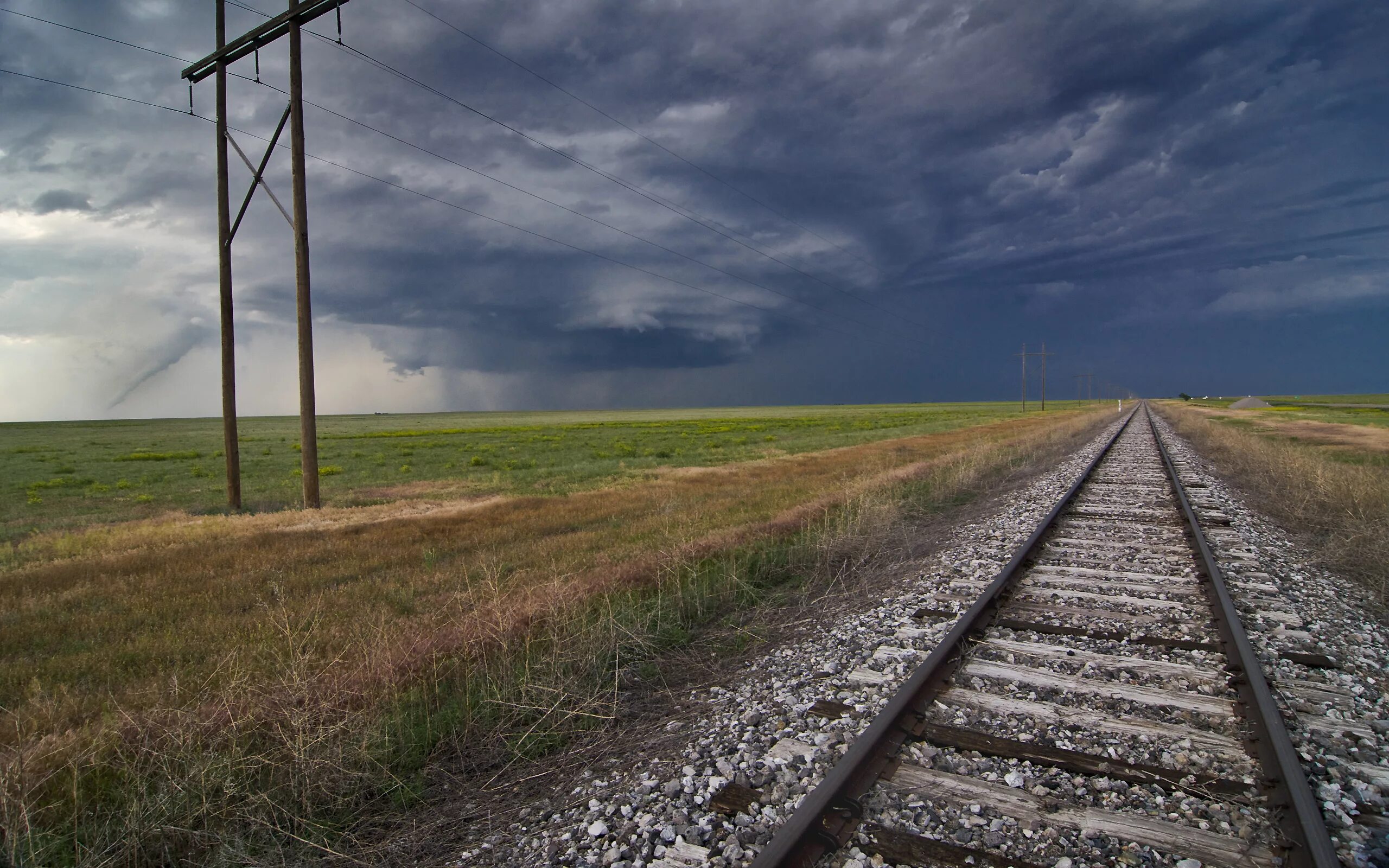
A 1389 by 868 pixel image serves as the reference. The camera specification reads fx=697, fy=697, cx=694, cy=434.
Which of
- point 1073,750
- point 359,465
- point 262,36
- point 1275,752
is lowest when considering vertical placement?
point 359,465

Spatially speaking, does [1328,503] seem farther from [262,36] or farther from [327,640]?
[262,36]

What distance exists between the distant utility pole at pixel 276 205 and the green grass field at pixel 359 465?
2536 mm

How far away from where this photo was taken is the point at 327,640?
23.3 ft

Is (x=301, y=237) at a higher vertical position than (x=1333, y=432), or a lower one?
higher

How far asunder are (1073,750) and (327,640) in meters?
6.68

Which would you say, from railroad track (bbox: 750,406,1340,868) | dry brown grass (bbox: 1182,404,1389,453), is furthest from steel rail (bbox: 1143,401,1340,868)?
dry brown grass (bbox: 1182,404,1389,453)

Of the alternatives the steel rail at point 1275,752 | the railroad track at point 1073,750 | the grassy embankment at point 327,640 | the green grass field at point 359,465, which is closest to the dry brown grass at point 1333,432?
the green grass field at point 359,465

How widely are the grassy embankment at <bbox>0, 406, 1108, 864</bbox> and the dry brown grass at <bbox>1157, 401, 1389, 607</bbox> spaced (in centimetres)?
552

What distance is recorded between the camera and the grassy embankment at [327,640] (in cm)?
409

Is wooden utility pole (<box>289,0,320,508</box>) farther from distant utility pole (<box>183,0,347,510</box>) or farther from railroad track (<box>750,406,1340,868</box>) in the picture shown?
railroad track (<box>750,406,1340,868</box>)

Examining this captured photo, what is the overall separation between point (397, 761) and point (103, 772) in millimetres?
1992

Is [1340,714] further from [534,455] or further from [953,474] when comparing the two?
[534,455]

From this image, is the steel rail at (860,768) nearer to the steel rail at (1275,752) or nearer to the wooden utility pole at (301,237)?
the steel rail at (1275,752)

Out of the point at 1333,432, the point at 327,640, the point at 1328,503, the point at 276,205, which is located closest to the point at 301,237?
the point at 276,205
